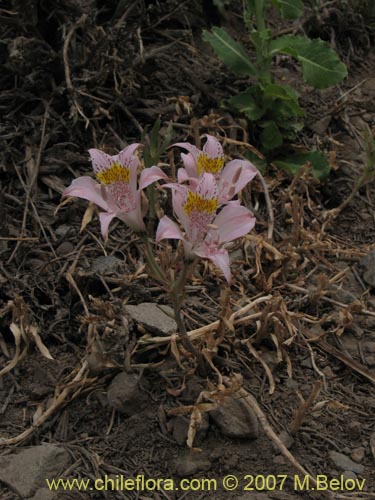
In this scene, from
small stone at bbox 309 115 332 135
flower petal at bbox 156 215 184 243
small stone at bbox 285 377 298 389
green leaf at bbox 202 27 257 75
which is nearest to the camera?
flower petal at bbox 156 215 184 243

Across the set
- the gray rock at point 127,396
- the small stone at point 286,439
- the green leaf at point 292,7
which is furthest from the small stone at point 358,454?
the green leaf at point 292,7

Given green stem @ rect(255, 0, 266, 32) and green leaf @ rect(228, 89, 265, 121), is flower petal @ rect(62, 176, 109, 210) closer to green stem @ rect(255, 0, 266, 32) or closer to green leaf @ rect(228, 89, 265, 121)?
green leaf @ rect(228, 89, 265, 121)

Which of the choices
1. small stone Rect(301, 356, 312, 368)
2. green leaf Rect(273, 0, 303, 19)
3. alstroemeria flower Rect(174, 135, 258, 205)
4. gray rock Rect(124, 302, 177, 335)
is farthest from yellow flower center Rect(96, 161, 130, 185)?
green leaf Rect(273, 0, 303, 19)

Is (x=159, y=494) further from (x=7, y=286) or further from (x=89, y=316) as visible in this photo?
(x=7, y=286)

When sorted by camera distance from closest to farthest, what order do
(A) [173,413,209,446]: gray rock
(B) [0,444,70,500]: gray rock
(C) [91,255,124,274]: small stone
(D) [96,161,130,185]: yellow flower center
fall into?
(D) [96,161,130,185]: yellow flower center → (B) [0,444,70,500]: gray rock → (A) [173,413,209,446]: gray rock → (C) [91,255,124,274]: small stone

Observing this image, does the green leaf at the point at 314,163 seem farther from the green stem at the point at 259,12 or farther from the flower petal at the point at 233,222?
the flower petal at the point at 233,222

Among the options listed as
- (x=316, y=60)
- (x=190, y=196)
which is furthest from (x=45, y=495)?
(x=316, y=60)

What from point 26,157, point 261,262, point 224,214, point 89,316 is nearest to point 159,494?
point 89,316
